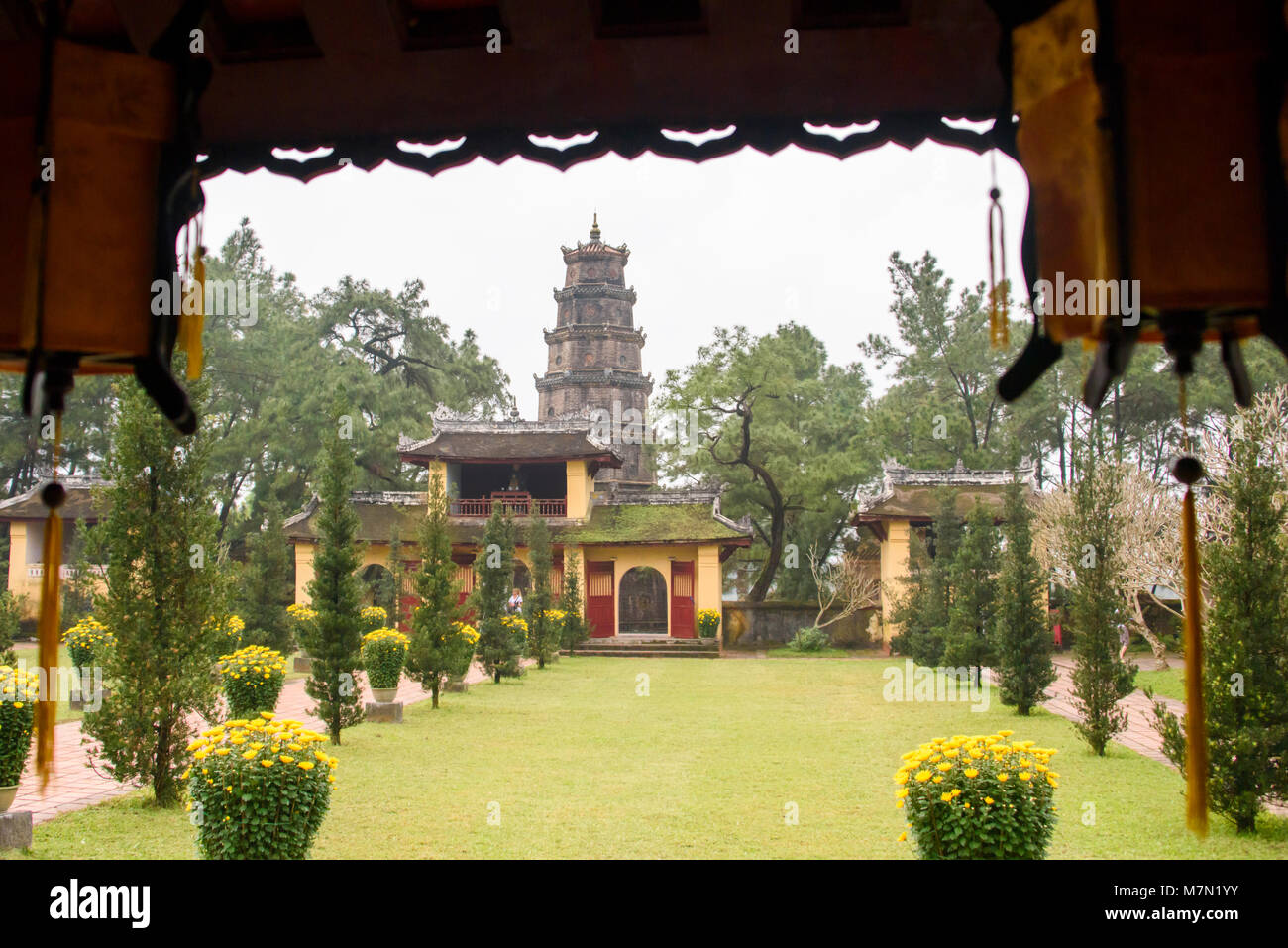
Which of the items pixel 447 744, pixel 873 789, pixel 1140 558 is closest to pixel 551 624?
pixel 447 744

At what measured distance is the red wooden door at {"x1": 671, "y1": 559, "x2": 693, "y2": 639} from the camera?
26.5 meters

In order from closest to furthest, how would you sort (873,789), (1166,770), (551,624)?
1. (873,789)
2. (1166,770)
3. (551,624)

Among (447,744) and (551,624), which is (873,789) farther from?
(551,624)

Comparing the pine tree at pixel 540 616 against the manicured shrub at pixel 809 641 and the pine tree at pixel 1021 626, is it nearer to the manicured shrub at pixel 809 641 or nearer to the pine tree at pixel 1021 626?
the manicured shrub at pixel 809 641

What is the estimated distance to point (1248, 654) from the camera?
720 centimetres

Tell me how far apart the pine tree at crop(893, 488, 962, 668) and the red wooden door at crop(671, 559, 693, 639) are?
18.1 ft

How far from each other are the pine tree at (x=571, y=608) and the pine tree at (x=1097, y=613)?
14.9 m

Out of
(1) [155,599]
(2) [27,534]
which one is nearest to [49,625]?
(1) [155,599]

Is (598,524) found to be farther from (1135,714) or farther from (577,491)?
(1135,714)

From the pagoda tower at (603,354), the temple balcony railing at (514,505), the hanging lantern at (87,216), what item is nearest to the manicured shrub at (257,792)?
the hanging lantern at (87,216)

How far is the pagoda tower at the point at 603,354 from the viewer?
35812mm

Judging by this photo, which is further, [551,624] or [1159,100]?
[551,624]
